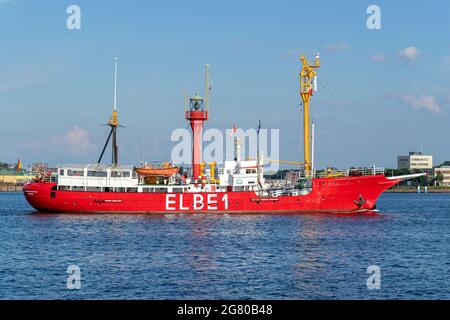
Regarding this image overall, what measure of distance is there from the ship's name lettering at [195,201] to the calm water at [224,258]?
5.75 meters

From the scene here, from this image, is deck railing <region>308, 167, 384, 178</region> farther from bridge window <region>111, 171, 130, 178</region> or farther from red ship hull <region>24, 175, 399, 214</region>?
bridge window <region>111, 171, 130, 178</region>

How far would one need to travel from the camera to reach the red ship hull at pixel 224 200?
70.4 meters

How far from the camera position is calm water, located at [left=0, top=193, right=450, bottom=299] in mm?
30891

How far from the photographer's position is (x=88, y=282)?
32.9m

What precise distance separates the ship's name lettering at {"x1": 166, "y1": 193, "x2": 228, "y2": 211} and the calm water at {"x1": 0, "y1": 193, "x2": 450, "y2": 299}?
5753mm

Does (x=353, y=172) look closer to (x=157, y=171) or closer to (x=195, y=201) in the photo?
(x=195, y=201)

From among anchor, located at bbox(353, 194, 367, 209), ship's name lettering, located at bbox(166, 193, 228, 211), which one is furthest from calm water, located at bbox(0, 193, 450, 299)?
anchor, located at bbox(353, 194, 367, 209)

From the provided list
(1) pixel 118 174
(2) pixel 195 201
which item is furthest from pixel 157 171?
(2) pixel 195 201

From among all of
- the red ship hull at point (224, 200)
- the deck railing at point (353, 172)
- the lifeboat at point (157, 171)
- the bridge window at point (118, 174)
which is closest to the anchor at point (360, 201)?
the red ship hull at point (224, 200)

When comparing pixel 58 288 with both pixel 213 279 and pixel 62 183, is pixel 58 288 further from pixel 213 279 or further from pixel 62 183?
pixel 62 183

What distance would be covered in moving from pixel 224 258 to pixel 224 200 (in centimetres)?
3008

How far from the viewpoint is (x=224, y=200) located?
70562mm

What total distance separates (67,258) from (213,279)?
12.0 metres
